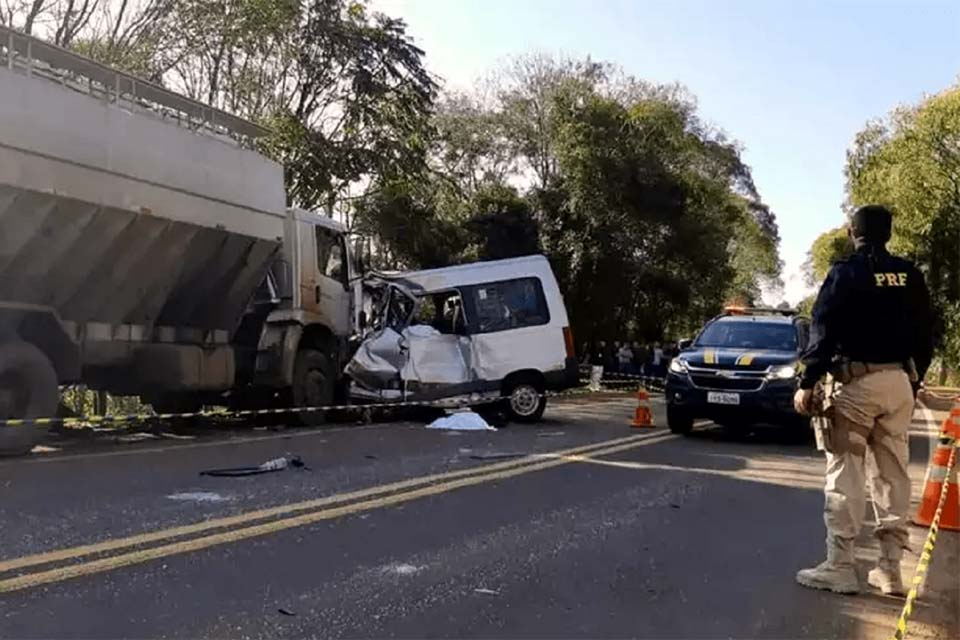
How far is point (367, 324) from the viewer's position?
14.7 meters

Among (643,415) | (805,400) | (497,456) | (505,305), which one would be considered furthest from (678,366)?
(805,400)

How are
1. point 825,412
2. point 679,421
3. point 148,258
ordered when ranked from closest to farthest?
point 825,412
point 148,258
point 679,421

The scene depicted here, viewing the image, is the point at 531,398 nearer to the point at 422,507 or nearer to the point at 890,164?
the point at 422,507

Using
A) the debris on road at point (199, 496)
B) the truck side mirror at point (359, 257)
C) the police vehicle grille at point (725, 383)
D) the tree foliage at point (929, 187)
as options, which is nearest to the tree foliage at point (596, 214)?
the tree foliage at point (929, 187)

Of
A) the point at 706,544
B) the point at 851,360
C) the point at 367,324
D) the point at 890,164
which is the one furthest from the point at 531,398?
the point at 890,164

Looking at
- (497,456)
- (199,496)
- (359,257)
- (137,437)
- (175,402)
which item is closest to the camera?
(199,496)

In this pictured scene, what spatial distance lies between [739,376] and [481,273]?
418cm

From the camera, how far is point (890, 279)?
15.8ft

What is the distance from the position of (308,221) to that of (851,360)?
10188 millimetres

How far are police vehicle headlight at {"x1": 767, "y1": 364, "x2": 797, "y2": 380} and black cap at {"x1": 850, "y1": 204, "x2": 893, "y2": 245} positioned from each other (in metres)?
6.90

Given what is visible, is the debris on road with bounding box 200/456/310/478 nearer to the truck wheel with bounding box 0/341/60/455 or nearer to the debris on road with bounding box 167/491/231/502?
the debris on road with bounding box 167/491/231/502

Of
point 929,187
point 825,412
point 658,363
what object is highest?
point 929,187

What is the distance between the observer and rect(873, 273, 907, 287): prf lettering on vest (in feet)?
15.8

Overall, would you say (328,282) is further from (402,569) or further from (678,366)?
(402,569)
